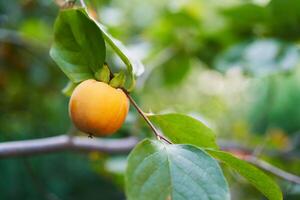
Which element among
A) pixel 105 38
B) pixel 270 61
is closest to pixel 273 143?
pixel 270 61

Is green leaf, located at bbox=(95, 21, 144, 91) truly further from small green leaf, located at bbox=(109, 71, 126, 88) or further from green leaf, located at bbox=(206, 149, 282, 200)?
green leaf, located at bbox=(206, 149, 282, 200)

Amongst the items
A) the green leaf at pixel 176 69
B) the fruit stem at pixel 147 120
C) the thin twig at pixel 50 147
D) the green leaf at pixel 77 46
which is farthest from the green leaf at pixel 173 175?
the green leaf at pixel 176 69

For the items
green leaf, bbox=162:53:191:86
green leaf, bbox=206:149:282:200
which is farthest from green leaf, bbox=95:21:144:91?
green leaf, bbox=162:53:191:86

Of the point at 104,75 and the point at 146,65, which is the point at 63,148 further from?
the point at 146,65

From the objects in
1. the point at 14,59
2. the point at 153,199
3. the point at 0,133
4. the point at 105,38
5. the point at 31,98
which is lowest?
the point at 0,133

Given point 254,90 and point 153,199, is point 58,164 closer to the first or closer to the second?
point 254,90

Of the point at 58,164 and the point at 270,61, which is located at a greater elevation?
the point at 270,61
